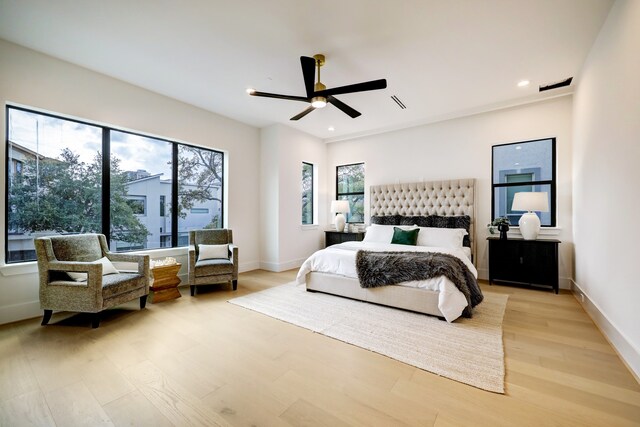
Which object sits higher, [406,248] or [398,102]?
[398,102]

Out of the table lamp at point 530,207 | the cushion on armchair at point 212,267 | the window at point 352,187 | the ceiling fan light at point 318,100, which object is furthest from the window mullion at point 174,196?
the table lamp at point 530,207

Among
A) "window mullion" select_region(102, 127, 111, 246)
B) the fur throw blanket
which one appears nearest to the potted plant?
the fur throw blanket

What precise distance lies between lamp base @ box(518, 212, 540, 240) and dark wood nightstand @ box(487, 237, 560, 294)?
112mm

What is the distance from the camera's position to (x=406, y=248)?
3.96 metres

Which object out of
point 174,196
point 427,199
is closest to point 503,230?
point 427,199

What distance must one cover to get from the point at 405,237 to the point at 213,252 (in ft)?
10.3

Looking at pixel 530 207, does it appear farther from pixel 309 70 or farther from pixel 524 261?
pixel 309 70

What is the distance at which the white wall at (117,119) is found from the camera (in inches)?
113

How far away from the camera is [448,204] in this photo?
493 centimetres

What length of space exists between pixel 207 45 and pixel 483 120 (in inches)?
179

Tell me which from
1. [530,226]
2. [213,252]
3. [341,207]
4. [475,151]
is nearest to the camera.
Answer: [530,226]

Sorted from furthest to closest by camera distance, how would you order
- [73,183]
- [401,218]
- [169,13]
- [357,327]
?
1. [401,218]
2. [73,183]
3. [357,327]
4. [169,13]

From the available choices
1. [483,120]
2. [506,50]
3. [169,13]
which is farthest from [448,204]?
[169,13]

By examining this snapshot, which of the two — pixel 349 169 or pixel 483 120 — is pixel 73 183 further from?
pixel 483 120
